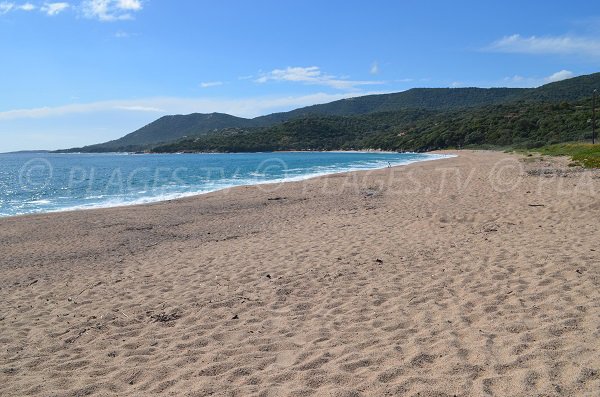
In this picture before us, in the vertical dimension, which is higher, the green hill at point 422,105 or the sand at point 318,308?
the green hill at point 422,105

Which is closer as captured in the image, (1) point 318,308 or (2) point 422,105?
(1) point 318,308

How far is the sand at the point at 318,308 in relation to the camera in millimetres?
3791

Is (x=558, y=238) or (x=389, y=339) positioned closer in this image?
(x=389, y=339)

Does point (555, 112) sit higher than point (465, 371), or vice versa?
point (555, 112)

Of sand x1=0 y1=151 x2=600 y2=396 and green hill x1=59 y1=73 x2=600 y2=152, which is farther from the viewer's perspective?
green hill x1=59 y1=73 x2=600 y2=152

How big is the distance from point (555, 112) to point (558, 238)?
6640cm

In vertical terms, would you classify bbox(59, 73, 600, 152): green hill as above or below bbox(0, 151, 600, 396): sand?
above

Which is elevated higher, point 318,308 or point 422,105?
point 422,105

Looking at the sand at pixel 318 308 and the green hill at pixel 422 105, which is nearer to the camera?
the sand at pixel 318 308

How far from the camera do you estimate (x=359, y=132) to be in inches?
4712

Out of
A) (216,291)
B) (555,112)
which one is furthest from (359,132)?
(216,291)

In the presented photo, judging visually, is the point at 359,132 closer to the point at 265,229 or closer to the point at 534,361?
the point at 265,229

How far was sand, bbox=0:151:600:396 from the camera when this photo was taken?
3.79m

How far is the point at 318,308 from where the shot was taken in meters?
5.55
